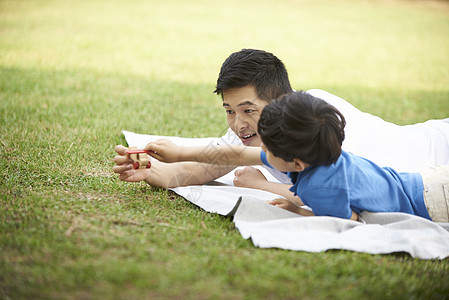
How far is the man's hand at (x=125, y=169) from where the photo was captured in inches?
111

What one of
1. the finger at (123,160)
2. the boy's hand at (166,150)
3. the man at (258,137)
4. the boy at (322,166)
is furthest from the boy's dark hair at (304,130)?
the finger at (123,160)

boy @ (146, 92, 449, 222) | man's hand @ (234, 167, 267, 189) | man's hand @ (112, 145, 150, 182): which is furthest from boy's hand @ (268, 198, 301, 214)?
man's hand @ (112, 145, 150, 182)

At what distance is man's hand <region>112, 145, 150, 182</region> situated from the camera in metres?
2.83

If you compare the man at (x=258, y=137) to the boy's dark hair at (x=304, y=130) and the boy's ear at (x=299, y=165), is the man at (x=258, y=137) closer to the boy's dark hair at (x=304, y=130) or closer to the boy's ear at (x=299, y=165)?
the boy's ear at (x=299, y=165)

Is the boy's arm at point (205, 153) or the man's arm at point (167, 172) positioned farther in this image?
the man's arm at point (167, 172)

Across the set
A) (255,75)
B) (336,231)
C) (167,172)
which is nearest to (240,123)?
(255,75)

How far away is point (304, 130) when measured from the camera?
2371mm

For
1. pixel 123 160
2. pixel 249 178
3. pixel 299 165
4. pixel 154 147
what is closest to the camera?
pixel 299 165

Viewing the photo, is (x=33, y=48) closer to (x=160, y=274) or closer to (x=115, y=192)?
(x=115, y=192)

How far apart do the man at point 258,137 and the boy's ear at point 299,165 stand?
0.62 metres

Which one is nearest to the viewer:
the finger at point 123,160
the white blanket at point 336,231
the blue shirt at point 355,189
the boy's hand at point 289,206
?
the white blanket at point 336,231

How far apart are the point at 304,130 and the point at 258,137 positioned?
2.87ft

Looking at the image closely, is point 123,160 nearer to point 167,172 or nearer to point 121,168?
point 121,168

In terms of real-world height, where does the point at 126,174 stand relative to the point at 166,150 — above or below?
Answer: below
